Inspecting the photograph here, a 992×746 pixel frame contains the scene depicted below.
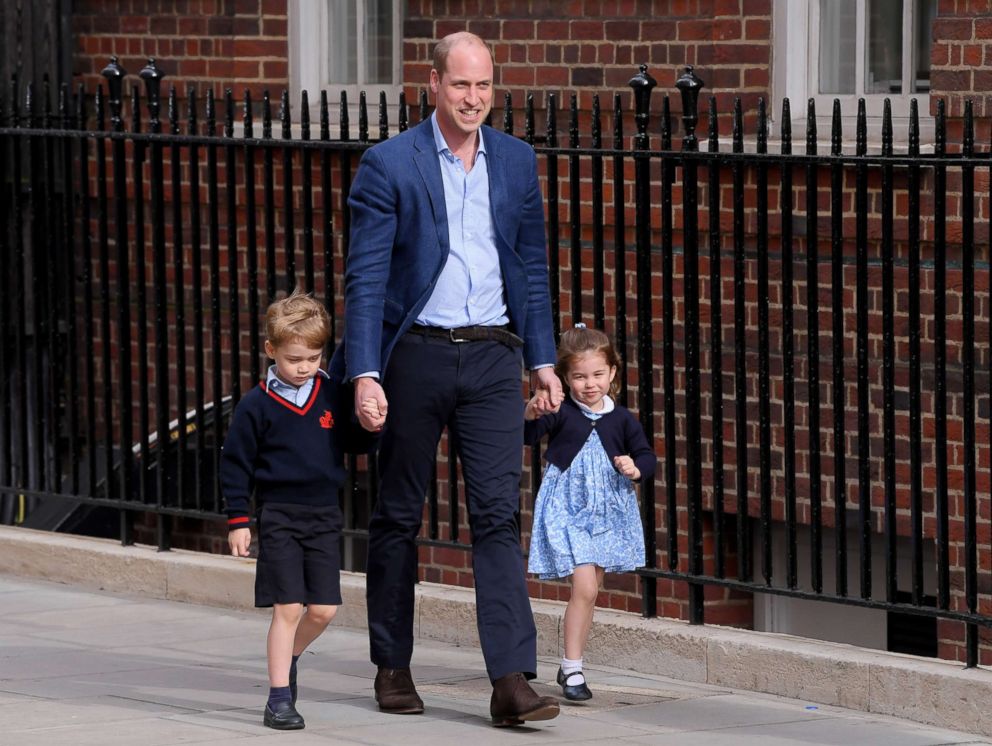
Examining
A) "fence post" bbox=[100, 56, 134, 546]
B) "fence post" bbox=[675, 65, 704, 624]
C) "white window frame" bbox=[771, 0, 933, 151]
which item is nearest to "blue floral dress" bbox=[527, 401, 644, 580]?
"fence post" bbox=[675, 65, 704, 624]

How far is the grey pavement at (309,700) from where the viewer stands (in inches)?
248

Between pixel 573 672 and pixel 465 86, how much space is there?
70.5 inches

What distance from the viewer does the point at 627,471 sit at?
6707mm

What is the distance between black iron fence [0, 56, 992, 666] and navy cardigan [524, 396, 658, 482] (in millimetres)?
562

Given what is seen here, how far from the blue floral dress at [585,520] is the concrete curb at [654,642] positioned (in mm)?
517

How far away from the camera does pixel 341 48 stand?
420 inches

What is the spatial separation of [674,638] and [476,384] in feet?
4.36

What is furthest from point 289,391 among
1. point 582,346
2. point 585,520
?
point 585,520

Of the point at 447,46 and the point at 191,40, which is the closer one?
the point at 447,46

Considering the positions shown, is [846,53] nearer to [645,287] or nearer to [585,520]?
[645,287]

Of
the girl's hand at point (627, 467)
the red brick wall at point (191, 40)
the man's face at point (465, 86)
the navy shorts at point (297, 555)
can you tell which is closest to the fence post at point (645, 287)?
the girl's hand at point (627, 467)

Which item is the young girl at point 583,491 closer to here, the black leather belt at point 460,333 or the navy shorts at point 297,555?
the black leather belt at point 460,333

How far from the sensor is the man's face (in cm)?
622

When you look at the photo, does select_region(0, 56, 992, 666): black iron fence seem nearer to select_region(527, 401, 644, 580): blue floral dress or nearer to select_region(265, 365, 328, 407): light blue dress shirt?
select_region(527, 401, 644, 580): blue floral dress
